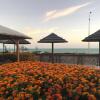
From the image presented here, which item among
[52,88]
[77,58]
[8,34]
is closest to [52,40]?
[77,58]

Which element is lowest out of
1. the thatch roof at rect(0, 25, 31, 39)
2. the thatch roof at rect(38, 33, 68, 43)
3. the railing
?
the railing

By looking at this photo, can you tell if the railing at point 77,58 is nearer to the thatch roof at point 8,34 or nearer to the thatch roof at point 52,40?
the thatch roof at point 52,40

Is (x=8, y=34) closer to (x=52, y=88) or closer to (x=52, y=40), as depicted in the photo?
(x=52, y=40)

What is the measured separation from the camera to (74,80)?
670 centimetres

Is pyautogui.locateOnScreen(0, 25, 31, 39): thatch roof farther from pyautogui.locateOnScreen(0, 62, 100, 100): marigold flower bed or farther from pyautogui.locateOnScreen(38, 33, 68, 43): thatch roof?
pyautogui.locateOnScreen(0, 62, 100, 100): marigold flower bed

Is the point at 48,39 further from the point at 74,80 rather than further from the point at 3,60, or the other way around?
the point at 74,80

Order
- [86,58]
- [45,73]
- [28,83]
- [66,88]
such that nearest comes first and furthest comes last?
1. [66,88]
2. [28,83]
3. [45,73]
4. [86,58]

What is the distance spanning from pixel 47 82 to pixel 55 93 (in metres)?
0.80

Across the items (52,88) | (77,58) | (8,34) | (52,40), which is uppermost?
(8,34)

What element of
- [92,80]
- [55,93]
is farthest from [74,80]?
[55,93]

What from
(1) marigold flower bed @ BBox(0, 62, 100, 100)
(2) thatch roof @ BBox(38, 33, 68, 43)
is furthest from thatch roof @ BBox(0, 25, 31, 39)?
(1) marigold flower bed @ BBox(0, 62, 100, 100)

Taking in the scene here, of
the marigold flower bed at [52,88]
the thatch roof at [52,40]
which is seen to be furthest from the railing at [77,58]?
the marigold flower bed at [52,88]

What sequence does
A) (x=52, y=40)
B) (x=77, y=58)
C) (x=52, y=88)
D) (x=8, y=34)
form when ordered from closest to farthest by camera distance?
1. (x=52, y=88)
2. (x=8, y=34)
3. (x=52, y=40)
4. (x=77, y=58)

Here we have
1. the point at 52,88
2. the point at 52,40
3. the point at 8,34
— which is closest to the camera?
the point at 52,88
